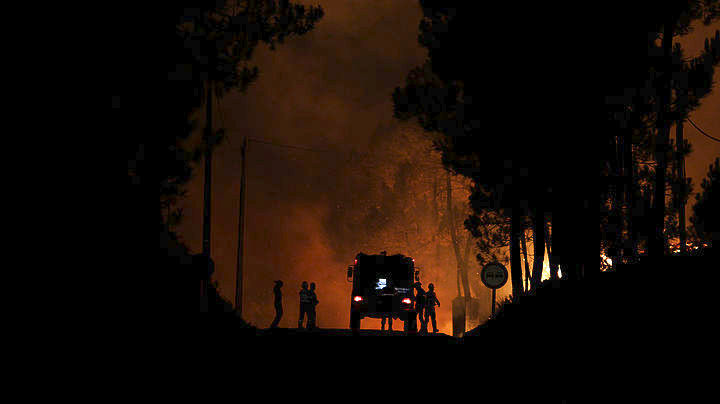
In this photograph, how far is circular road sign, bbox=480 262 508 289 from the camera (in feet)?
59.5

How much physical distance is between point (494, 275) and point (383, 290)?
8611 millimetres

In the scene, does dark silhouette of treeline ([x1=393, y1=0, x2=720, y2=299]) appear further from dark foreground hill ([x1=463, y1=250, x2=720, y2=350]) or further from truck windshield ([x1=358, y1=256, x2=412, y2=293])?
truck windshield ([x1=358, y1=256, x2=412, y2=293])

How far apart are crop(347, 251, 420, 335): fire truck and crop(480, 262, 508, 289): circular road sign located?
7.16m

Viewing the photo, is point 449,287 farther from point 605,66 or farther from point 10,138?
point 10,138

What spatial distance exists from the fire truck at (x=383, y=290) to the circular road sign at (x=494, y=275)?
23.5 ft

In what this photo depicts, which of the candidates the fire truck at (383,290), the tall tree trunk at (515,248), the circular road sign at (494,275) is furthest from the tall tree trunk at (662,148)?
the fire truck at (383,290)

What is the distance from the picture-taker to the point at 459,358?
44.4 feet

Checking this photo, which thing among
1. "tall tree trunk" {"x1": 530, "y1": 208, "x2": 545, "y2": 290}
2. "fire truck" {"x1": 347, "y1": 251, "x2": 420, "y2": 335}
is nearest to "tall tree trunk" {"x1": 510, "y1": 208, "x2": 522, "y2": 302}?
"tall tree trunk" {"x1": 530, "y1": 208, "x2": 545, "y2": 290}

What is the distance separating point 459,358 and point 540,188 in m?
12.9

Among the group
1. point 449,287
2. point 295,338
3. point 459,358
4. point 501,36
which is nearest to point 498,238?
point 501,36

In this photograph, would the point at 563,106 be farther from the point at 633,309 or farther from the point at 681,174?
the point at 681,174

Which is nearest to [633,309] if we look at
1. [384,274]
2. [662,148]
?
[662,148]

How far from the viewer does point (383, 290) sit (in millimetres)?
26484

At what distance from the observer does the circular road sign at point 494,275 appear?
18141mm
